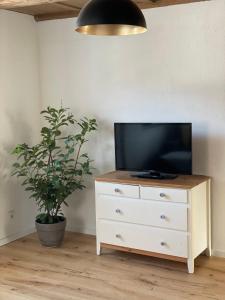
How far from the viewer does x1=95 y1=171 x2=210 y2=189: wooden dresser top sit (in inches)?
147

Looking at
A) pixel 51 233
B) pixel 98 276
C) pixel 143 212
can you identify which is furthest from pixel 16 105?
pixel 98 276

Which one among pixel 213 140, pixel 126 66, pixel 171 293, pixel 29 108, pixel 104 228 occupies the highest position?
pixel 126 66

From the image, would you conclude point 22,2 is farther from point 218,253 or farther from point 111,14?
point 218,253

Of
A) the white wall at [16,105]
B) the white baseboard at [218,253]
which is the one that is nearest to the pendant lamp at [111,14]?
the white wall at [16,105]

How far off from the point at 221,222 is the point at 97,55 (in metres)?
2.12

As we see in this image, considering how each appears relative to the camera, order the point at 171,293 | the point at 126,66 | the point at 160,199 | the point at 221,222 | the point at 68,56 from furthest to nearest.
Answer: the point at 68,56
the point at 126,66
the point at 221,222
the point at 160,199
the point at 171,293

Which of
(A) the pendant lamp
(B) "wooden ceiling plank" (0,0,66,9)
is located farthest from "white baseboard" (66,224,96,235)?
(A) the pendant lamp

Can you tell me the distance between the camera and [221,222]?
13.4 feet

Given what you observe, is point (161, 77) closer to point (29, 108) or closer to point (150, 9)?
point (150, 9)

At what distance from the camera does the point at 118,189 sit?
13.2ft

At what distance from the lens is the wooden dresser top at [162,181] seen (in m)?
3.73

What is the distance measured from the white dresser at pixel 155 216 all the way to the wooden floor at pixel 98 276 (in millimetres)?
135

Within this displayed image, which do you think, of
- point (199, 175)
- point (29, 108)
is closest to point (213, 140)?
point (199, 175)

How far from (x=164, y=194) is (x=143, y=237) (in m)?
0.47
